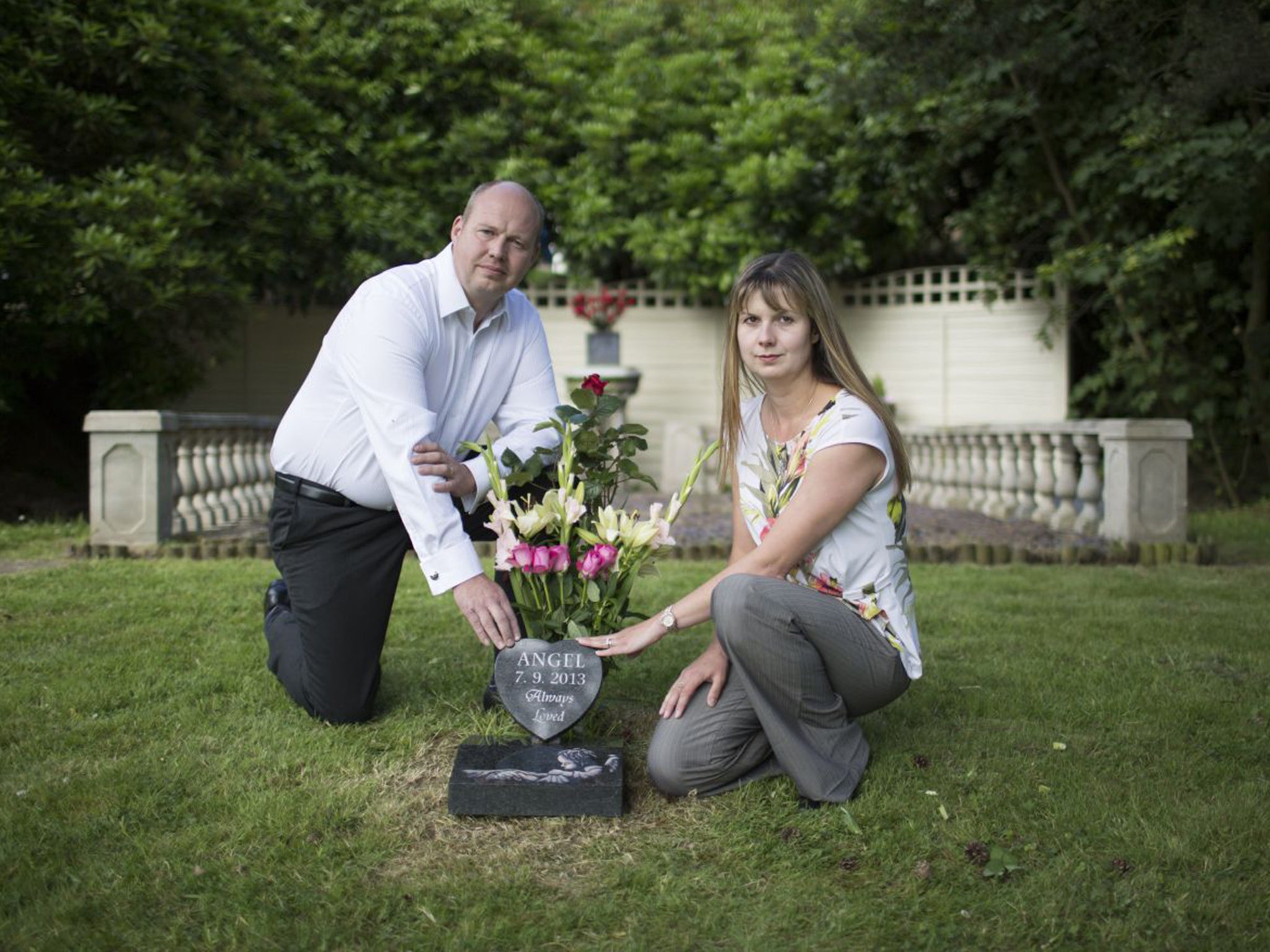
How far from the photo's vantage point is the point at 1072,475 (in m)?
7.36

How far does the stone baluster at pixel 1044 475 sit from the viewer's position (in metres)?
7.55

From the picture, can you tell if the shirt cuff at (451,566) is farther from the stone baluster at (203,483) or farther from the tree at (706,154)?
the tree at (706,154)

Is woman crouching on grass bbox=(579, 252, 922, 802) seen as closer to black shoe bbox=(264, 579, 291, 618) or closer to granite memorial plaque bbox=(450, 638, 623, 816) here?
granite memorial plaque bbox=(450, 638, 623, 816)

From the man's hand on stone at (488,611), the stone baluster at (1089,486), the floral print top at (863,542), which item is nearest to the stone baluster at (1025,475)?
the stone baluster at (1089,486)

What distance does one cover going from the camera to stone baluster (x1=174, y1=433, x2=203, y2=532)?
680 centimetres

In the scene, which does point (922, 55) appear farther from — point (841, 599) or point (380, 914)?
point (380, 914)

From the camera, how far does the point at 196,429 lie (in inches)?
280

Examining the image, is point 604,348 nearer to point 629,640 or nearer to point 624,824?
point 629,640

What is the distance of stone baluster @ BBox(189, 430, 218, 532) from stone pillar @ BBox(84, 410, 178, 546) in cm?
58

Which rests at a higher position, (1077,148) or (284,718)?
(1077,148)

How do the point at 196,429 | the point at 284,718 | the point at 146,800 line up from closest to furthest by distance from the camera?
1. the point at 146,800
2. the point at 284,718
3. the point at 196,429

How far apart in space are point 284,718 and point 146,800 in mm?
646

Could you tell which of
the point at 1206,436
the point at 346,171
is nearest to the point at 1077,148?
the point at 1206,436

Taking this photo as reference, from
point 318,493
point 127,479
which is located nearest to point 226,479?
point 127,479
